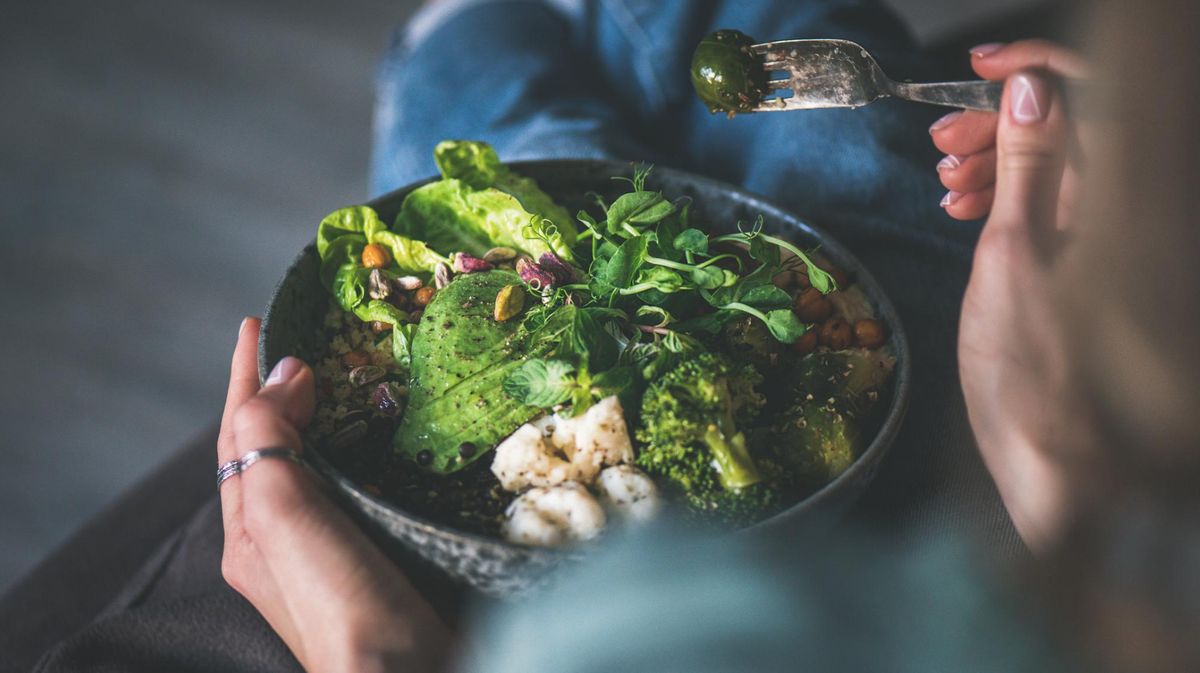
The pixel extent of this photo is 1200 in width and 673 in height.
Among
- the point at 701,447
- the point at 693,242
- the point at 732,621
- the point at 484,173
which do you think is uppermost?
the point at 484,173

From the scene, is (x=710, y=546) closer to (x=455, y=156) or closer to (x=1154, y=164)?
(x=1154, y=164)

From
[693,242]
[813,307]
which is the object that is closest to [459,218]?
[693,242]

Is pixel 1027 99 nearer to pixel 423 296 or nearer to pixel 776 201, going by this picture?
pixel 776 201

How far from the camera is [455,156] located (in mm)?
996

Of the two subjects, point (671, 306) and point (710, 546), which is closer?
→ point (710, 546)

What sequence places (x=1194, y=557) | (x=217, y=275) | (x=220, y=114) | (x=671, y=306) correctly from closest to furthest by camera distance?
1. (x=1194, y=557)
2. (x=671, y=306)
3. (x=217, y=275)
4. (x=220, y=114)

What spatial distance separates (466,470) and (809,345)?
1.23 feet

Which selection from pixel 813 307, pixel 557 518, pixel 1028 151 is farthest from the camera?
pixel 813 307

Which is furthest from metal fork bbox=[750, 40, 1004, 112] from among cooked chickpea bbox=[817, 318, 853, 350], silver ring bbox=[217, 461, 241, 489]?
silver ring bbox=[217, 461, 241, 489]

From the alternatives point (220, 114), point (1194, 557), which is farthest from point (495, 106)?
point (220, 114)

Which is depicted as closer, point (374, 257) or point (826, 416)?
point (826, 416)

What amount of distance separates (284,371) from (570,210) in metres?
0.41

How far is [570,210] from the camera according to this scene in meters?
1.07

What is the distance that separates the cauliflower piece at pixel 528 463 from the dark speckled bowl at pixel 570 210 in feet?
0.21
